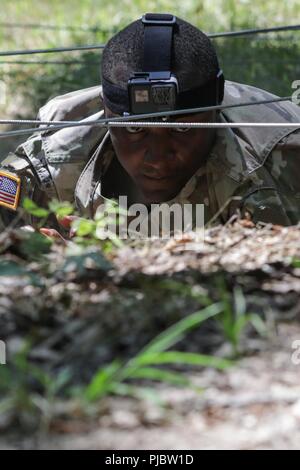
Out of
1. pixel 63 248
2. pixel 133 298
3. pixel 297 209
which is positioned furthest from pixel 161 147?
pixel 133 298

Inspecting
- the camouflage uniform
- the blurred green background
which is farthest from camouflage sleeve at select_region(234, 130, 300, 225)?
the blurred green background

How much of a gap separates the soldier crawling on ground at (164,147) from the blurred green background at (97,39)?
170 centimetres

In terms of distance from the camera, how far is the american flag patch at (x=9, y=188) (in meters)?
4.33

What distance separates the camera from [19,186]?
4379mm

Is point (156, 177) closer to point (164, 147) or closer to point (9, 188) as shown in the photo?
point (164, 147)

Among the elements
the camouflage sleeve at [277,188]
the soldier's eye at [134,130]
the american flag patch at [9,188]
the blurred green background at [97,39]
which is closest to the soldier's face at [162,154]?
the soldier's eye at [134,130]

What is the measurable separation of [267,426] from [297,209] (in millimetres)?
2323

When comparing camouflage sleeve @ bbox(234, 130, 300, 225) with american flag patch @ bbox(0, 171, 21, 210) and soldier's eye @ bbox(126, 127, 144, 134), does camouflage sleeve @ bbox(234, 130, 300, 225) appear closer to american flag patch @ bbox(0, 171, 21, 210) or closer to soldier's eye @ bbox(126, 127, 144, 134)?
soldier's eye @ bbox(126, 127, 144, 134)

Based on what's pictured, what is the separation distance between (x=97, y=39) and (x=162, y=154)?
10.9 ft

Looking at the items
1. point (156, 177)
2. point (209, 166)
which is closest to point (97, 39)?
point (209, 166)

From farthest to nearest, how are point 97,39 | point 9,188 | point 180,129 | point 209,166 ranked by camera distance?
1. point 97,39
2. point 9,188
3. point 209,166
4. point 180,129

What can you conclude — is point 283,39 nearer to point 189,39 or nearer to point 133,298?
point 189,39

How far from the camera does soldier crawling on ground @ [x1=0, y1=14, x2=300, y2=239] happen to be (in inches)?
148

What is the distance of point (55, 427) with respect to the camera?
180 cm
